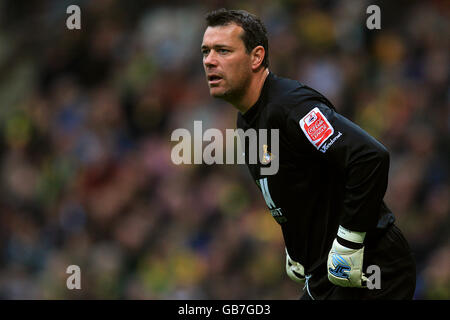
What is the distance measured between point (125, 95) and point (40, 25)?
98.9 inches

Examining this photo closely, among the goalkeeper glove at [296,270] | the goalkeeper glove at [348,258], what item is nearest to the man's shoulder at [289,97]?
the goalkeeper glove at [348,258]

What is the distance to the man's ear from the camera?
13.0 feet

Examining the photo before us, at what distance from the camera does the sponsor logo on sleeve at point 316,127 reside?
3475 millimetres

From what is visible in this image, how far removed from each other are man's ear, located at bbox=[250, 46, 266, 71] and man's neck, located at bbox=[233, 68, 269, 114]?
52mm

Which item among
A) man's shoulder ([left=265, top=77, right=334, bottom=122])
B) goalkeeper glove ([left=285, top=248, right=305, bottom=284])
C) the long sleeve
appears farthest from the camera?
goalkeeper glove ([left=285, top=248, right=305, bottom=284])

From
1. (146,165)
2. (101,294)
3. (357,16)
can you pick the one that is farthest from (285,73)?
(101,294)

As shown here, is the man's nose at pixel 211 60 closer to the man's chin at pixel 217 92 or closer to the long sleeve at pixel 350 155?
the man's chin at pixel 217 92

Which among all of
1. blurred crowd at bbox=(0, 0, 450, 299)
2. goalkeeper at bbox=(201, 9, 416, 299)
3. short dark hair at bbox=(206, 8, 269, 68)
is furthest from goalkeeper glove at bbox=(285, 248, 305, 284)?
blurred crowd at bbox=(0, 0, 450, 299)

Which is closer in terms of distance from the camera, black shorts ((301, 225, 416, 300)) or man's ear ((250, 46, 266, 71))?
black shorts ((301, 225, 416, 300))

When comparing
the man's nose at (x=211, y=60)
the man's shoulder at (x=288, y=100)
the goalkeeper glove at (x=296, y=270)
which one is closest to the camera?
the man's shoulder at (x=288, y=100)

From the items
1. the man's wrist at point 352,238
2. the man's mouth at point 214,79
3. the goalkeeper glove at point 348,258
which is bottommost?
the goalkeeper glove at point 348,258

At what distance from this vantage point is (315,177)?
147 inches

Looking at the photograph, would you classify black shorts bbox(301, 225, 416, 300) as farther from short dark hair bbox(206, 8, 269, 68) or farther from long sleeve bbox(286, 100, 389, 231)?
short dark hair bbox(206, 8, 269, 68)

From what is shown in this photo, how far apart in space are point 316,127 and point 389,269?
2.85ft
